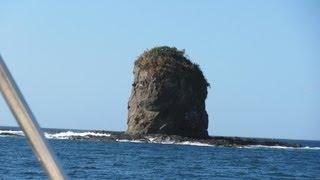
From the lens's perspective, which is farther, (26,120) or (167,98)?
(167,98)

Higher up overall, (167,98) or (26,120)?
(167,98)

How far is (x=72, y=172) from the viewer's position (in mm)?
35375

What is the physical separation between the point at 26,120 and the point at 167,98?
87.8 meters

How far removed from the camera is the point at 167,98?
90.0 metres

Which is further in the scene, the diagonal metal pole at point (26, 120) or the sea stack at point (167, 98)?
the sea stack at point (167, 98)

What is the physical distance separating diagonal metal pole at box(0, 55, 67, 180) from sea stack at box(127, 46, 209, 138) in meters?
85.6

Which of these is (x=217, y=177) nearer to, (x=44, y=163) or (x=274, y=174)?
(x=274, y=174)

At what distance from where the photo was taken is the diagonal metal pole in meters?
2.16

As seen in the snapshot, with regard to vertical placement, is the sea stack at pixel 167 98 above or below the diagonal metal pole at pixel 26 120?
above

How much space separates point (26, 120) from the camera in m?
2.18

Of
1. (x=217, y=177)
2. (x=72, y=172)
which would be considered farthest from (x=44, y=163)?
(x=217, y=177)

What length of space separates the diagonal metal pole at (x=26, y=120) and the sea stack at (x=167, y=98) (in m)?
85.6

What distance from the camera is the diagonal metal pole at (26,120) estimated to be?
7.09ft

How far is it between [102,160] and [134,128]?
43942 mm
